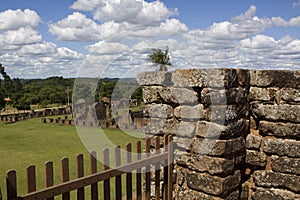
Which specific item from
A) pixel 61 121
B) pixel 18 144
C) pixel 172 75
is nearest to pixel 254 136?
pixel 172 75

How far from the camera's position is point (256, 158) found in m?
3.56

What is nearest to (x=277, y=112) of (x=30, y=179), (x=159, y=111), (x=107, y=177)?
(x=159, y=111)

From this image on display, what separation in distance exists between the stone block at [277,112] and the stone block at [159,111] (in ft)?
3.19

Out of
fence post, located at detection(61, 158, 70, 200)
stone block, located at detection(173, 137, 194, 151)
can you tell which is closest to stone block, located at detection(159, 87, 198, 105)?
stone block, located at detection(173, 137, 194, 151)

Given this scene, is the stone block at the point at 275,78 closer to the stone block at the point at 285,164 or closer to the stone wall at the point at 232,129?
the stone wall at the point at 232,129

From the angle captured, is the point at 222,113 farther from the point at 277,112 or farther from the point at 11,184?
the point at 11,184

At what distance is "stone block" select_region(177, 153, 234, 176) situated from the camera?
3258mm

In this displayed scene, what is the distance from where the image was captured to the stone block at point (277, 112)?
3.31 m

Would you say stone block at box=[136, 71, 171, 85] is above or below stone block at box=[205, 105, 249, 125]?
above

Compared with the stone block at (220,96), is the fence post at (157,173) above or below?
below

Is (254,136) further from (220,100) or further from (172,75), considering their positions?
(172,75)

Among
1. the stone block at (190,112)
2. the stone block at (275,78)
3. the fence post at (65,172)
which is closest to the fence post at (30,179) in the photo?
the fence post at (65,172)

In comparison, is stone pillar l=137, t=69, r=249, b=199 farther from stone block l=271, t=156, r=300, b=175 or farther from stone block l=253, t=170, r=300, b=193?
stone block l=271, t=156, r=300, b=175

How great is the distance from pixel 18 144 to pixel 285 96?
43.4 ft
